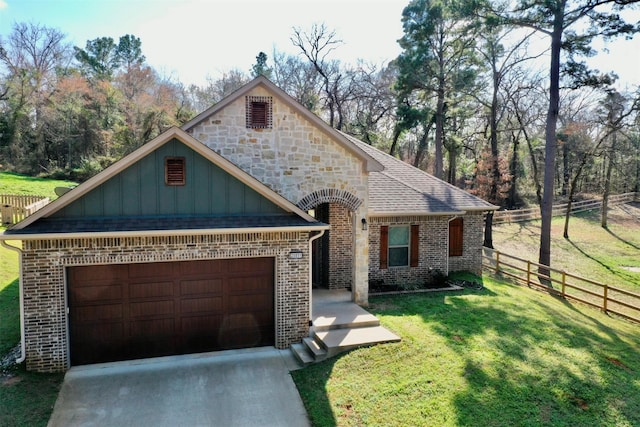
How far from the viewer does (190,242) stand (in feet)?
31.2

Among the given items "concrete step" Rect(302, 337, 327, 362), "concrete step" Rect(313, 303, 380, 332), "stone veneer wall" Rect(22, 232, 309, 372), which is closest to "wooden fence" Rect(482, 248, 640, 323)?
"concrete step" Rect(313, 303, 380, 332)

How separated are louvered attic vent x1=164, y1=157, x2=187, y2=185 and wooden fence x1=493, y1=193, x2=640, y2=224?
99.5ft

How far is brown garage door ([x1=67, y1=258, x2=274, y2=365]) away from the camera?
30.3ft

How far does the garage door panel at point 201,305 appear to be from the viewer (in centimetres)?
982

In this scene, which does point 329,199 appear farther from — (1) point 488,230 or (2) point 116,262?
(1) point 488,230

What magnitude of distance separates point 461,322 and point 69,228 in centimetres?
956

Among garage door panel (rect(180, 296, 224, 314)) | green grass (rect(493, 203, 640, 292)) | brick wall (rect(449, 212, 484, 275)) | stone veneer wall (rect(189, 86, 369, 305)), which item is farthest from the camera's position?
green grass (rect(493, 203, 640, 292))

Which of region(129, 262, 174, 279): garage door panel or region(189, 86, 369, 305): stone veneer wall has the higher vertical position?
region(189, 86, 369, 305): stone veneer wall

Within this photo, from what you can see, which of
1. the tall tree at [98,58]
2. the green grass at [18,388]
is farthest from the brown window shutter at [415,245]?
the tall tree at [98,58]

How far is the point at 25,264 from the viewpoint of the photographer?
859 cm

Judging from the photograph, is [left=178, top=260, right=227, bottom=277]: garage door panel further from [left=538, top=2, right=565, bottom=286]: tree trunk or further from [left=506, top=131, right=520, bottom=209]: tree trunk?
[left=506, top=131, right=520, bottom=209]: tree trunk

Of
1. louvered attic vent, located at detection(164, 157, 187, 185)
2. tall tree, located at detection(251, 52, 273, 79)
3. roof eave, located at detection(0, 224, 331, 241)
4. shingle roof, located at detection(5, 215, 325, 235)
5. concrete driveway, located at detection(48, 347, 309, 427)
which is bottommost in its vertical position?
concrete driveway, located at detection(48, 347, 309, 427)

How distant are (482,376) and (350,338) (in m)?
2.96

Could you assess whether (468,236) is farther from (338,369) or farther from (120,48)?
(120,48)
